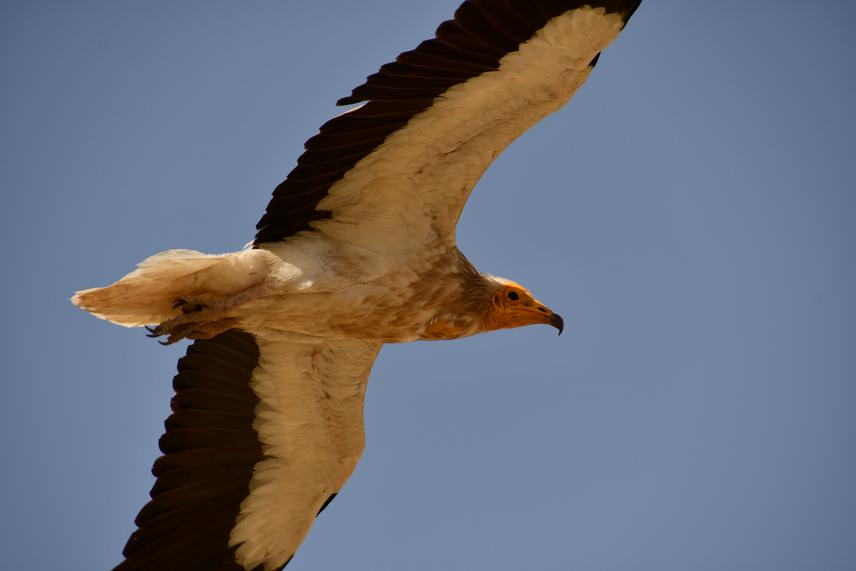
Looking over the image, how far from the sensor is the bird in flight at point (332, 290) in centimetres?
625

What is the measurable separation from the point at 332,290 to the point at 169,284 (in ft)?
3.41

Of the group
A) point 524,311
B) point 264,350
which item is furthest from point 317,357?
point 524,311

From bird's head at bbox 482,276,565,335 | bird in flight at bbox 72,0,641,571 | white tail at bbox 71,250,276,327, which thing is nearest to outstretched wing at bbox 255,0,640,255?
bird in flight at bbox 72,0,641,571

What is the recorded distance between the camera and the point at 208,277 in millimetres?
6609

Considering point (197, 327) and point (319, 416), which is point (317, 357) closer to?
point (319, 416)

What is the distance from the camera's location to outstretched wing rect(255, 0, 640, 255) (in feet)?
20.1

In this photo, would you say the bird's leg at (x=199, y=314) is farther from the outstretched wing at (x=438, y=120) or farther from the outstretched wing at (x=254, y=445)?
the outstretched wing at (x=254, y=445)

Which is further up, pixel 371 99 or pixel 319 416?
pixel 371 99

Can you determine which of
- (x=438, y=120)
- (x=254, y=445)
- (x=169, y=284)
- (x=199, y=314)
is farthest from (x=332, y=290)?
(x=254, y=445)

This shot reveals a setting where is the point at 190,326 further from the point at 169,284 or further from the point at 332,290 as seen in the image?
the point at 332,290

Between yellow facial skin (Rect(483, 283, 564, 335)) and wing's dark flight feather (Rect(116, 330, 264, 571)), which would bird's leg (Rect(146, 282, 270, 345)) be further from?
yellow facial skin (Rect(483, 283, 564, 335))

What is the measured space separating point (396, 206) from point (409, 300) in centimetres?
63

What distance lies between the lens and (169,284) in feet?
21.5

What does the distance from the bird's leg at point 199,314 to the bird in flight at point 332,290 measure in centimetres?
1
